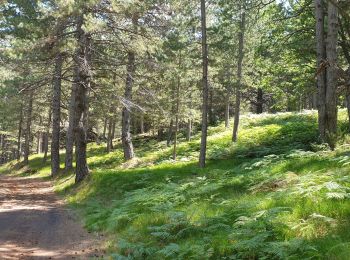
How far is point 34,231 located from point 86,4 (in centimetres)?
887

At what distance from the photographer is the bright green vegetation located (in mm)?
5573

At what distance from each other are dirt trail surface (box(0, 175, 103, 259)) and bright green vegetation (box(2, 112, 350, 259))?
1.79 feet

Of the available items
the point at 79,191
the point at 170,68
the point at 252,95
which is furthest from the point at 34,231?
the point at 252,95

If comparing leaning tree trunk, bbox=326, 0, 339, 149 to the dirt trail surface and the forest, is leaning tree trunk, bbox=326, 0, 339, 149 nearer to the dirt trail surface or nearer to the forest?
the forest

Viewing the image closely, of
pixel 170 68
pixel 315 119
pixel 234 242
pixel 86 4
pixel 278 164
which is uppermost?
pixel 86 4

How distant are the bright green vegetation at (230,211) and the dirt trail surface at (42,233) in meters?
0.55

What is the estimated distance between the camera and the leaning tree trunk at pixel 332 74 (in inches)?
487

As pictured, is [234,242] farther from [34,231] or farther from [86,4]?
[86,4]

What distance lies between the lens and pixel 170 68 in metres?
18.1

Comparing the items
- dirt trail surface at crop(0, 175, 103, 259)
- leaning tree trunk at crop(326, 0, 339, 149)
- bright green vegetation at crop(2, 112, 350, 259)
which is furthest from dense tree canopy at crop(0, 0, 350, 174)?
dirt trail surface at crop(0, 175, 103, 259)

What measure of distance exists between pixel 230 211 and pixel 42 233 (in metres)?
5.47

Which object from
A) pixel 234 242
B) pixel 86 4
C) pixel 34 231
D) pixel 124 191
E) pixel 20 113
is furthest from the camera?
pixel 20 113

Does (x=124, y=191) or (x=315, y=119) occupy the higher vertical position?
(x=315, y=119)

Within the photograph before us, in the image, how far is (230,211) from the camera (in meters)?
7.72
